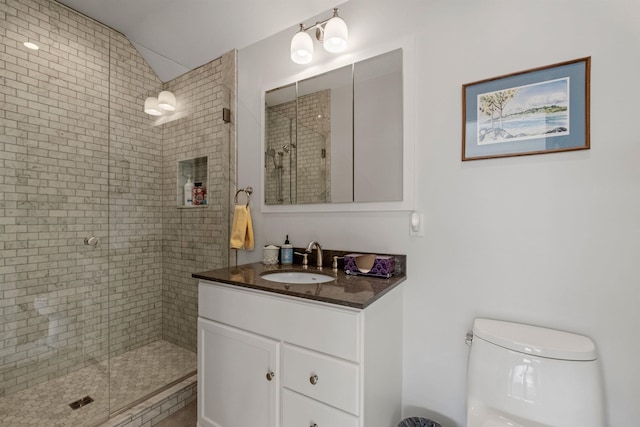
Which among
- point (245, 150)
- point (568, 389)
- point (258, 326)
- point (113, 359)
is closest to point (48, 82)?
point (245, 150)

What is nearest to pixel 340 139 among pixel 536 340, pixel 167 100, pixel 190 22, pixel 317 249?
pixel 317 249

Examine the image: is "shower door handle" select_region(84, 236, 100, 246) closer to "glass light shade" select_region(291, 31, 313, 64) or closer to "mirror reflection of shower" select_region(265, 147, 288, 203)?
"mirror reflection of shower" select_region(265, 147, 288, 203)

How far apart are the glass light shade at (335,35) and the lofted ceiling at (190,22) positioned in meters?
0.25

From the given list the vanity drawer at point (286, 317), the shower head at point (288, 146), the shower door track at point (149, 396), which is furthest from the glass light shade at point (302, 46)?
the shower door track at point (149, 396)

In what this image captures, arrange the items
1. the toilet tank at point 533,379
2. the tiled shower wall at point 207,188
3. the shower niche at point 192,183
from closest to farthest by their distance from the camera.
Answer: the toilet tank at point 533,379 → the tiled shower wall at point 207,188 → the shower niche at point 192,183

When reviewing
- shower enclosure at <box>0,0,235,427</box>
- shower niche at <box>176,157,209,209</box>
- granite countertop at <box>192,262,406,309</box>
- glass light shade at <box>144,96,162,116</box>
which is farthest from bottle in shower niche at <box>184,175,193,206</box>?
granite countertop at <box>192,262,406,309</box>

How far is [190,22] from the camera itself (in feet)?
7.24

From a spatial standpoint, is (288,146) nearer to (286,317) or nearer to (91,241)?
(286,317)

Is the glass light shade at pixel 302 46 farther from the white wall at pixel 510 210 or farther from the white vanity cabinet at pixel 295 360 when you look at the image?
the white vanity cabinet at pixel 295 360

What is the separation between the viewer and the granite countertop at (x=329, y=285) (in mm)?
1095

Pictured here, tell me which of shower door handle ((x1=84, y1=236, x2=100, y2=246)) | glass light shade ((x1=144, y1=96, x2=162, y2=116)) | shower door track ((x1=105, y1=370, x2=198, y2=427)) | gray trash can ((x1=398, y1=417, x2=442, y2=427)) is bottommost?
shower door track ((x1=105, y1=370, x2=198, y2=427))

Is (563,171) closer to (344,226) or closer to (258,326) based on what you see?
(344,226)

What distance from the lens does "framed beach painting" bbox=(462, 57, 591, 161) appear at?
113 cm

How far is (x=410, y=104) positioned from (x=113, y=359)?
2787mm
